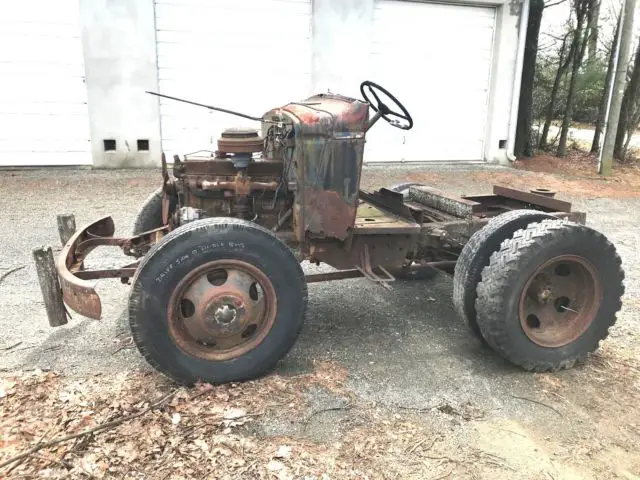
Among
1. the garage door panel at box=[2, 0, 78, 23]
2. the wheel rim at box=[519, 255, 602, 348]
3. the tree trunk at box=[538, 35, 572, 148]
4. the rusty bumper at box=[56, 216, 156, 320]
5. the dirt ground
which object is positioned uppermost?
the garage door panel at box=[2, 0, 78, 23]

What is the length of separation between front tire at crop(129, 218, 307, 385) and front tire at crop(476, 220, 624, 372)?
129 cm

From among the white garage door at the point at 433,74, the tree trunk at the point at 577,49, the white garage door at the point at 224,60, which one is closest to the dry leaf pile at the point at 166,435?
the white garage door at the point at 224,60

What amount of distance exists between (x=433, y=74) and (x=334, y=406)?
35.3 ft

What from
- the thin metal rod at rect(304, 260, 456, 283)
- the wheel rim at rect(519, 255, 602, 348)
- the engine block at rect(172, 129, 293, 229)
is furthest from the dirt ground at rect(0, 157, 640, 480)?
the engine block at rect(172, 129, 293, 229)

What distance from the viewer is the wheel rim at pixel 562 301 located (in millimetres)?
3891

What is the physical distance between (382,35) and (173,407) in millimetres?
10651

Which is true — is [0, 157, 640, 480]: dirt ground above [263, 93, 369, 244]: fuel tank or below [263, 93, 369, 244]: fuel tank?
below

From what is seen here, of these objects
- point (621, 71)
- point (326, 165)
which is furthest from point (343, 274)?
point (621, 71)

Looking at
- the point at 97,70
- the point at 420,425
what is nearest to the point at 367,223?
the point at 420,425

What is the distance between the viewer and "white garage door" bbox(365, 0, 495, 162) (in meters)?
12.2

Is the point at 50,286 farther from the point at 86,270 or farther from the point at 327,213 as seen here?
the point at 327,213

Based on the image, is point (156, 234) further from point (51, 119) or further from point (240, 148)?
point (51, 119)

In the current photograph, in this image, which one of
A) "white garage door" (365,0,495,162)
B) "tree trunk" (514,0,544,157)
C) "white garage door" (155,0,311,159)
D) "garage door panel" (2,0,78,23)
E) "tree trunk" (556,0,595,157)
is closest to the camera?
"garage door panel" (2,0,78,23)

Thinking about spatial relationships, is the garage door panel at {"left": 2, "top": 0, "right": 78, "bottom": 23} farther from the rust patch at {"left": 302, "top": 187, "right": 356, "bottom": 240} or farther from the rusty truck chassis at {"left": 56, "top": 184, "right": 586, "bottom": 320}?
the rust patch at {"left": 302, "top": 187, "right": 356, "bottom": 240}
